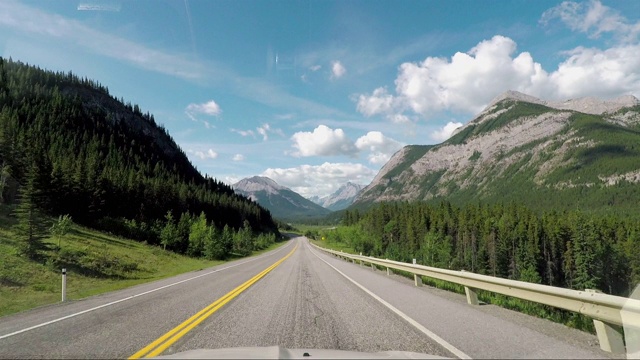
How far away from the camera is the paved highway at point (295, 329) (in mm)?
5348

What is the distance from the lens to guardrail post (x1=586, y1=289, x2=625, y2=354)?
5.04 metres

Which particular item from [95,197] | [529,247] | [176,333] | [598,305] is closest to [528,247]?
[529,247]

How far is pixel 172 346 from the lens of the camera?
5469 mm

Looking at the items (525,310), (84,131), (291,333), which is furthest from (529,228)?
(84,131)

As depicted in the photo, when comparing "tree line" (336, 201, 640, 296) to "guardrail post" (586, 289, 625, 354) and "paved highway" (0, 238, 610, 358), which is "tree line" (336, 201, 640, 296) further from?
"guardrail post" (586, 289, 625, 354)

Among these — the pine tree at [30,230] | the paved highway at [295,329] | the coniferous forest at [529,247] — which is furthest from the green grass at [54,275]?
the coniferous forest at [529,247]

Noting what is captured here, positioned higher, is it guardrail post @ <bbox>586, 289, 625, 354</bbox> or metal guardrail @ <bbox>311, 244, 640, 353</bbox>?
metal guardrail @ <bbox>311, 244, 640, 353</bbox>

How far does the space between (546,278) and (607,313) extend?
89.7m

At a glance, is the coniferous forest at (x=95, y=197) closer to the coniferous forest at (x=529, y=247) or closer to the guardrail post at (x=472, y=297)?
the guardrail post at (x=472, y=297)

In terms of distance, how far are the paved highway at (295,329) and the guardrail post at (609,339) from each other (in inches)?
6.3

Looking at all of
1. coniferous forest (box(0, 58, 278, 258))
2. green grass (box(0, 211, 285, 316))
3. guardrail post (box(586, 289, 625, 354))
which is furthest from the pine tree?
guardrail post (box(586, 289, 625, 354))

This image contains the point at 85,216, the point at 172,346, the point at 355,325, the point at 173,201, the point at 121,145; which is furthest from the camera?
the point at 121,145

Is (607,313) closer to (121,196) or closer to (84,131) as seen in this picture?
(121,196)

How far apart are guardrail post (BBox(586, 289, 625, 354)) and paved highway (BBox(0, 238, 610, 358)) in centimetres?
16
